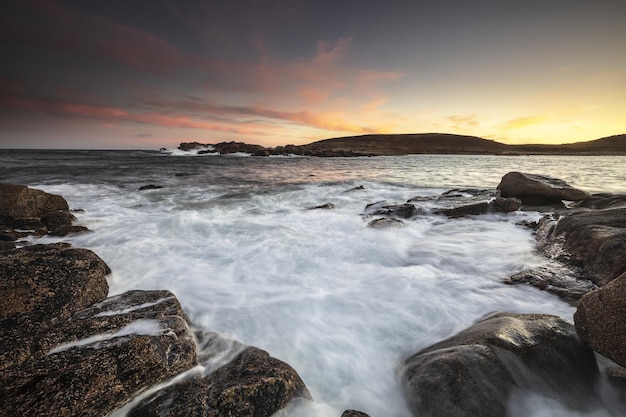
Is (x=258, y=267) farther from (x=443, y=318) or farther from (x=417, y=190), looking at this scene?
(x=417, y=190)

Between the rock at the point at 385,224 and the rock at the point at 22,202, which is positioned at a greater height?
the rock at the point at 22,202

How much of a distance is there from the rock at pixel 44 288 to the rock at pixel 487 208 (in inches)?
395

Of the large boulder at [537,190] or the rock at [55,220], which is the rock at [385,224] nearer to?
the large boulder at [537,190]

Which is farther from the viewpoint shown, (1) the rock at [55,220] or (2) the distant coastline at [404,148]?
(2) the distant coastline at [404,148]

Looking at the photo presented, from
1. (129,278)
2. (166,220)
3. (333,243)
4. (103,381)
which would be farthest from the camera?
(166,220)

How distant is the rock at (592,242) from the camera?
4.61 metres

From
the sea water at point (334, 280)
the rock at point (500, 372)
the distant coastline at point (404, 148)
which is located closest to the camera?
the rock at point (500, 372)

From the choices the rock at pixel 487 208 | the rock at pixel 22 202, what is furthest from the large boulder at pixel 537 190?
the rock at pixel 22 202

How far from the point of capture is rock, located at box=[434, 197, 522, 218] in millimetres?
10141

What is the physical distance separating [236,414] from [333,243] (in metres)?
5.77

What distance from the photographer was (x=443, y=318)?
4.45 metres

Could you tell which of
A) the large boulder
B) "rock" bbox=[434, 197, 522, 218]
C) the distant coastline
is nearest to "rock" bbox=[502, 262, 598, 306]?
"rock" bbox=[434, 197, 522, 218]

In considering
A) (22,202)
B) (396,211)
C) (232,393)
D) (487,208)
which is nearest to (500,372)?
(232,393)

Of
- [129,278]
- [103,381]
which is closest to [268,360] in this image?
[103,381]
